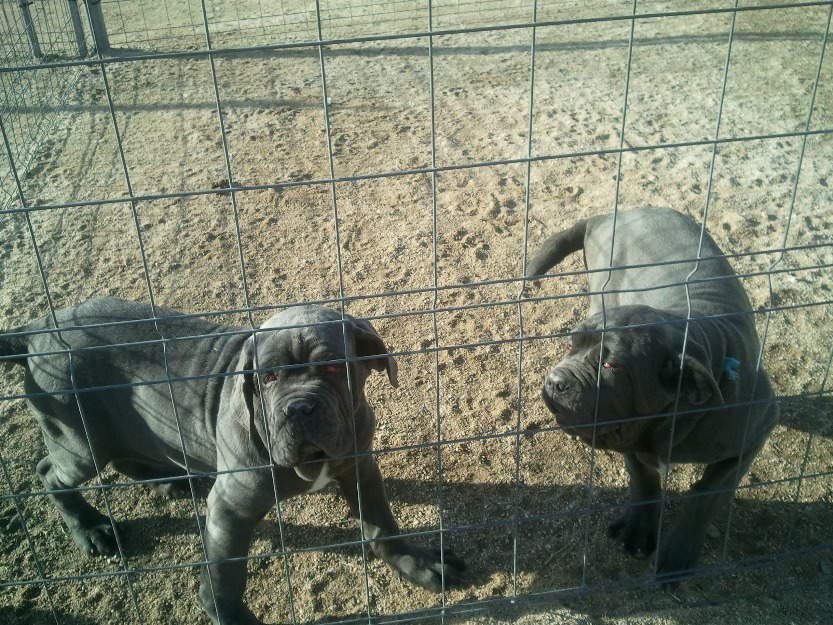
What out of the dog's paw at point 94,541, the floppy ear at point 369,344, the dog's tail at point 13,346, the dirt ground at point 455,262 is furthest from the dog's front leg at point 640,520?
the dog's tail at point 13,346

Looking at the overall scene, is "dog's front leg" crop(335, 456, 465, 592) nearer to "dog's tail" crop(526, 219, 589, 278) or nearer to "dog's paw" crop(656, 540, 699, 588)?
"dog's paw" crop(656, 540, 699, 588)

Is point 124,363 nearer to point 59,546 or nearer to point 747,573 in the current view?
point 59,546

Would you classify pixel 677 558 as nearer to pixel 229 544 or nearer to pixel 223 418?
pixel 229 544

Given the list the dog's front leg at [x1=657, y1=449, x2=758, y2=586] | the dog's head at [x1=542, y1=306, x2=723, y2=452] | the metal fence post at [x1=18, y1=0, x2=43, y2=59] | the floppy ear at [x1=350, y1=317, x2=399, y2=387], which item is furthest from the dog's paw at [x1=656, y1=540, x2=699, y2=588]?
the metal fence post at [x1=18, y1=0, x2=43, y2=59]

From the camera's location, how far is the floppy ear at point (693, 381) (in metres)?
2.86

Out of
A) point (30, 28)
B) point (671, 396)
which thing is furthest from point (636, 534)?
point (30, 28)

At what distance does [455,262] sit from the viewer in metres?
5.23

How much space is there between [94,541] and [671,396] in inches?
102

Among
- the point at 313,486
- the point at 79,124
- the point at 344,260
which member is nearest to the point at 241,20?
the point at 79,124

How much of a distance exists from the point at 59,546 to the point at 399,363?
77.7 inches

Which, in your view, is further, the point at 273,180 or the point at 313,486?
the point at 273,180

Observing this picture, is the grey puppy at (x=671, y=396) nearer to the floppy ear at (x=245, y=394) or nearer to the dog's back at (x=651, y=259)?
the dog's back at (x=651, y=259)

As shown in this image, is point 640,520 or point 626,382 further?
point 640,520

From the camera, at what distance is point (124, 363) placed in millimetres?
3328
